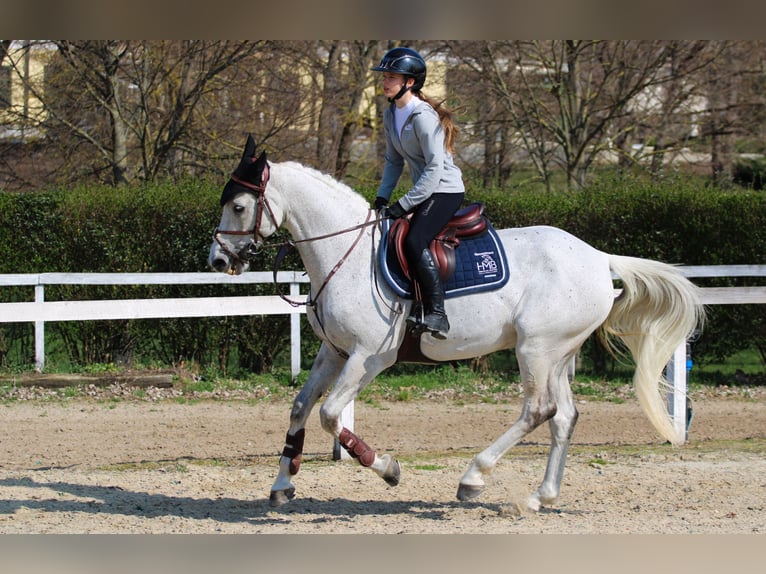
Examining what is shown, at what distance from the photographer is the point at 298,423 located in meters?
6.12

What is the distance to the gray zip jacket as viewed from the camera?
579 cm

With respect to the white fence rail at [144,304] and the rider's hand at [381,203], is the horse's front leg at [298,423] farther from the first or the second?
the white fence rail at [144,304]

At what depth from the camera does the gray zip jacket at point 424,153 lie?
5.79 metres

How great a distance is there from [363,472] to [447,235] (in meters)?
2.39

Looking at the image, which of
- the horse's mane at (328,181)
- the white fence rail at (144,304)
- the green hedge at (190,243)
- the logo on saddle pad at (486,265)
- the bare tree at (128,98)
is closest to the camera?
the logo on saddle pad at (486,265)

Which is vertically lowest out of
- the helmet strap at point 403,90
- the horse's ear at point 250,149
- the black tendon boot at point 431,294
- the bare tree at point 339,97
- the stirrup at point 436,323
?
the stirrup at point 436,323

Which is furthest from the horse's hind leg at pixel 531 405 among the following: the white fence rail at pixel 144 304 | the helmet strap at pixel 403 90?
the white fence rail at pixel 144 304

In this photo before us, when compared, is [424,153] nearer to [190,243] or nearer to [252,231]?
[252,231]

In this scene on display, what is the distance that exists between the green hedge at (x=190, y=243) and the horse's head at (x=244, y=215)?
6086mm

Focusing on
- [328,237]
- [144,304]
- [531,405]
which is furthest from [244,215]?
[144,304]

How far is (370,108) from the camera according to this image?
57.3ft

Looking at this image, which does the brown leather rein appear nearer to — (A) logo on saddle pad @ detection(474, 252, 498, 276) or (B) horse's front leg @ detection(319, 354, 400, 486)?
(B) horse's front leg @ detection(319, 354, 400, 486)

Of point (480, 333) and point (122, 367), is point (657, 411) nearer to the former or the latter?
point (480, 333)

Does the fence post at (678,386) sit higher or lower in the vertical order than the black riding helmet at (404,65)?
lower
